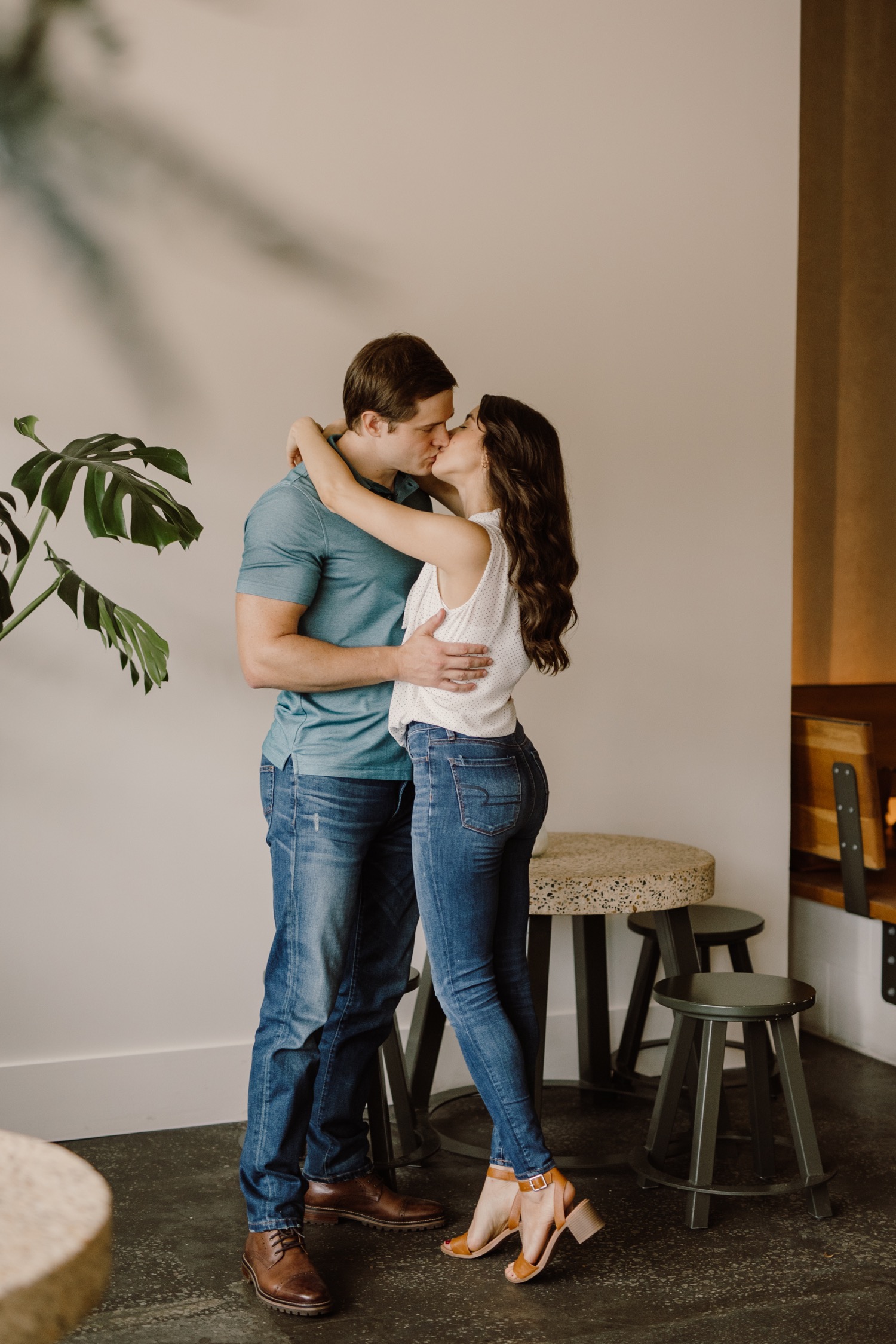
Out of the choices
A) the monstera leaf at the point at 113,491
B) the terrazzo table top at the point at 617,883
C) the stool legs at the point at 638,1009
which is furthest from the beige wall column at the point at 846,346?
the monstera leaf at the point at 113,491

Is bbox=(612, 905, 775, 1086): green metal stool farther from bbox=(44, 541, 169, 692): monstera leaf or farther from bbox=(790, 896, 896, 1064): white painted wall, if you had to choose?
bbox=(44, 541, 169, 692): monstera leaf

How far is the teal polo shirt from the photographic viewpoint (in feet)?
6.52

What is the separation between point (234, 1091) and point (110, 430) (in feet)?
5.23

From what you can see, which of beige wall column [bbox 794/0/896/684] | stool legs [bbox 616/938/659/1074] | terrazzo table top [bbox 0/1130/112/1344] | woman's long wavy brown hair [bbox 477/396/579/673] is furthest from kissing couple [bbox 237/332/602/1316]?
beige wall column [bbox 794/0/896/684]

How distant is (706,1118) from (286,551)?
1.32 meters

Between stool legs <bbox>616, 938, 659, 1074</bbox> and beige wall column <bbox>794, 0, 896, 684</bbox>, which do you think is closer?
stool legs <bbox>616, 938, 659, 1074</bbox>

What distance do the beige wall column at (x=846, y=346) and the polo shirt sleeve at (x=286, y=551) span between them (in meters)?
2.42

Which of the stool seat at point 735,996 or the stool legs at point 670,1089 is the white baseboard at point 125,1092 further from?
the stool seat at point 735,996

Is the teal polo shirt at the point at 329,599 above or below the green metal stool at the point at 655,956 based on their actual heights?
above

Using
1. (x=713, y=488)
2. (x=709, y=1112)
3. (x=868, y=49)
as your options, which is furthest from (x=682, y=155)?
(x=709, y=1112)

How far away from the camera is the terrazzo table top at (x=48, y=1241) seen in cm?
66

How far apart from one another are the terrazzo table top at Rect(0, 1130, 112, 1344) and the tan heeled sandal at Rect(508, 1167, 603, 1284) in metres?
1.26

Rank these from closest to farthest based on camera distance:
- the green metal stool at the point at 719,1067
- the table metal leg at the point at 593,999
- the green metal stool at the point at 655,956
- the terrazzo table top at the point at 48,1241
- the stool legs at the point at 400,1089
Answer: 1. the terrazzo table top at the point at 48,1241
2. the green metal stool at the point at 719,1067
3. the stool legs at the point at 400,1089
4. the green metal stool at the point at 655,956
5. the table metal leg at the point at 593,999

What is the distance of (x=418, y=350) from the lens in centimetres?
205
